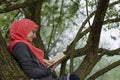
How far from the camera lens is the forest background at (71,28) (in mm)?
3809

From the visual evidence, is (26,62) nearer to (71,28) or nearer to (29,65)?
(29,65)

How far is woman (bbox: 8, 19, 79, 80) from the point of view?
2.63 meters

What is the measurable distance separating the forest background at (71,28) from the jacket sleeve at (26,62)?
5cm

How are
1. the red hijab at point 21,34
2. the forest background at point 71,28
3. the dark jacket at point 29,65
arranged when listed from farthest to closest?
the forest background at point 71,28 → the red hijab at point 21,34 → the dark jacket at point 29,65

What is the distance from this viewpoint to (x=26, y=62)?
Result: 2627mm

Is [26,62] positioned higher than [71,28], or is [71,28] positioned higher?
[26,62]

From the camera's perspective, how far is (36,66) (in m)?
2.69

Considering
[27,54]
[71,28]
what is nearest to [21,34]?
[27,54]

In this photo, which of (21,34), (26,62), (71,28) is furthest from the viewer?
(71,28)

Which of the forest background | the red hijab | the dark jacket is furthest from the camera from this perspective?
the forest background

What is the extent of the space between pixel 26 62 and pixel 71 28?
5.15 meters

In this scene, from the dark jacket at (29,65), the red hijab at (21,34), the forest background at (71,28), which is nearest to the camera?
the dark jacket at (29,65)

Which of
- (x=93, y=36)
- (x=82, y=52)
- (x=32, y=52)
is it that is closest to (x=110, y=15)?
(x=82, y=52)

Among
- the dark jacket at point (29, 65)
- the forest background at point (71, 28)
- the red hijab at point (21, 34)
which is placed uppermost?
the red hijab at point (21, 34)
